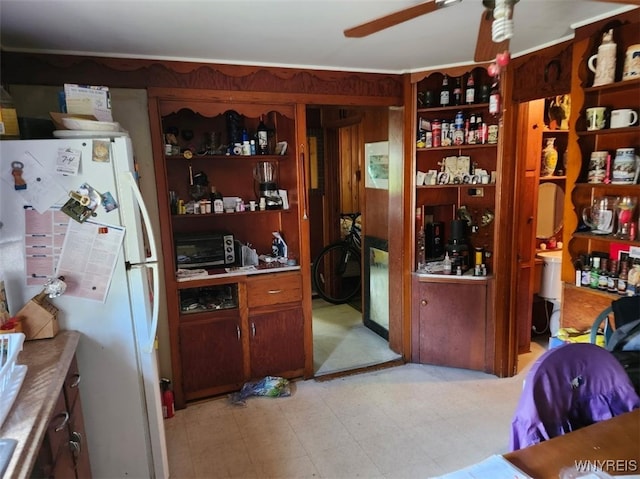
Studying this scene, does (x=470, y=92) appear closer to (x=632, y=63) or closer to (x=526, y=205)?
(x=526, y=205)

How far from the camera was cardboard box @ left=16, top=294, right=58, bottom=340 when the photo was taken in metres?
1.77

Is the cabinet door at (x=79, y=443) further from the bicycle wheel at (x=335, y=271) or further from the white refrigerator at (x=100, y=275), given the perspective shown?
the bicycle wheel at (x=335, y=271)

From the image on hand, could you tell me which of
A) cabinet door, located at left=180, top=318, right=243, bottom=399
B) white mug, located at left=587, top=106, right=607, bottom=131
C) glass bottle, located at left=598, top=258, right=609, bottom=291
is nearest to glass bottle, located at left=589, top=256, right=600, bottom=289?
glass bottle, located at left=598, top=258, right=609, bottom=291

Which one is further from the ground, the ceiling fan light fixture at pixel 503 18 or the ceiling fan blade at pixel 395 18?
the ceiling fan blade at pixel 395 18

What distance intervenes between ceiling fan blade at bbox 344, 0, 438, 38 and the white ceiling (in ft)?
1.17

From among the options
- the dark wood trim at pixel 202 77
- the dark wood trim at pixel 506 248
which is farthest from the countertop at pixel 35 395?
the dark wood trim at pixel 506 248

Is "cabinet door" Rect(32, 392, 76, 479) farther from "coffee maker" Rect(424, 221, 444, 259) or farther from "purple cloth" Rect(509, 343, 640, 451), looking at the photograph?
"coffee maker" Rect(424, 221, 444, 259)

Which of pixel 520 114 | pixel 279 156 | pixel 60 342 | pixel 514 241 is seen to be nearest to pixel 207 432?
pixel 60 342

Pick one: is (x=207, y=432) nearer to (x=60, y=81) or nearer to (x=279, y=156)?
(x=279, y=156)

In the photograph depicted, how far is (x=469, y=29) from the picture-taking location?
226cm

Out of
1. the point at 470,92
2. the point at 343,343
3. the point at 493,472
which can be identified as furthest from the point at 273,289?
the point at 493,472

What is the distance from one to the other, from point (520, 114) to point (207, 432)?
2.90 metres

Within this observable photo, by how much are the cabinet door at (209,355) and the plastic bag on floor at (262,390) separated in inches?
3.5

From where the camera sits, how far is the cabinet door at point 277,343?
3.04m
